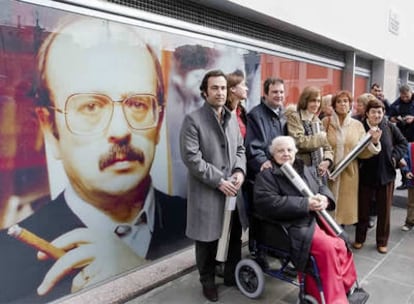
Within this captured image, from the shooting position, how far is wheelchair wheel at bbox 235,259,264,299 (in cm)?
279

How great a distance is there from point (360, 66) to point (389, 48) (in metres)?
1.30

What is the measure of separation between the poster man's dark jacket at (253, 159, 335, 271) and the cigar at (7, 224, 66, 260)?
149 cm

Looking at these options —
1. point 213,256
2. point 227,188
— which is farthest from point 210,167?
point 213,256

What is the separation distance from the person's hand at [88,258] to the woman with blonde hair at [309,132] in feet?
5.70

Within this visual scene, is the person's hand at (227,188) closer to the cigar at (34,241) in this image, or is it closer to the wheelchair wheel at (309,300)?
the wheelchair wheel at (309,300)

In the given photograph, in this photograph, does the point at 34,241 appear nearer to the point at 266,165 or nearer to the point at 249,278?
the point at 249,278

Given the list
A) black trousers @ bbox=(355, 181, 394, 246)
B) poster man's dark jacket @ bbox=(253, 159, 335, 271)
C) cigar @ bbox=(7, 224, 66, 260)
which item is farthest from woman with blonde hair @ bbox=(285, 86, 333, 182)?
cigar @ bbox=(7, 224, 66, 260)

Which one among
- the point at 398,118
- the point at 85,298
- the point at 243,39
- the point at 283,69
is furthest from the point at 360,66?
the point at 85,298

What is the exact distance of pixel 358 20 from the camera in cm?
661

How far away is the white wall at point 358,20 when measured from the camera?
4547 millimetres

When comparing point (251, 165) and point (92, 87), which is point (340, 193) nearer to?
point (251, 165)

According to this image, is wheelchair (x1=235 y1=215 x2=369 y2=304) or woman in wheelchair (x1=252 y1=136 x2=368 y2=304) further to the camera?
wheelchair (x1=235 y1=215 x2=369 y2=304)

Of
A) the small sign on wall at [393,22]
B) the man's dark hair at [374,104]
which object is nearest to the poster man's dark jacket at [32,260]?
the man's dark hair at [374,104]

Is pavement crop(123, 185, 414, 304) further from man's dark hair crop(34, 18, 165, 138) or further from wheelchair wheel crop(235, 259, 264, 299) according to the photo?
man's dark hair crop(34, 18, 165, 138)
